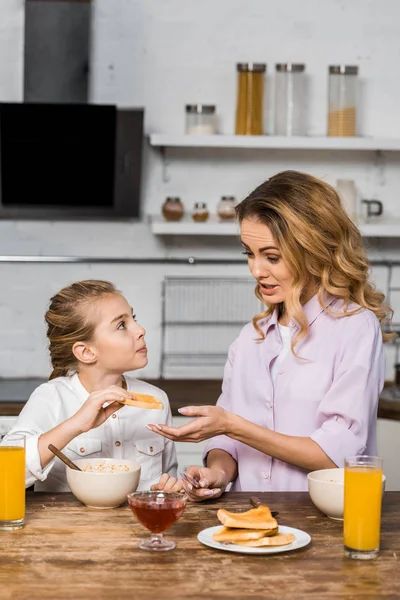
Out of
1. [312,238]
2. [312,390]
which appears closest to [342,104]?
[312,238]

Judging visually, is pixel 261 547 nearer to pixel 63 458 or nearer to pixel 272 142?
pixel 63 458

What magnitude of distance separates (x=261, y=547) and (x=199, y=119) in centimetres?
251

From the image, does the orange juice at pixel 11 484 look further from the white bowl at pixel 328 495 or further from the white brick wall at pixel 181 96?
the white brick wall at pixel 181 96

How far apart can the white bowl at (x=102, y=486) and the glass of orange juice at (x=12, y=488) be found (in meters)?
0.13

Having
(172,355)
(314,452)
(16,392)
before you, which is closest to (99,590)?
(314,452)

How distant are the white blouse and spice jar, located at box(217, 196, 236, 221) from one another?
1558 millimetres

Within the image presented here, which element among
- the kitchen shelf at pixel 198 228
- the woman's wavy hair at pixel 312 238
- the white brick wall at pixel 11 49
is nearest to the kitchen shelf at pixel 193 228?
the kitchen shelf at pixel 198 228

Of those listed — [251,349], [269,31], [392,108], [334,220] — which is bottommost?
[251,349]

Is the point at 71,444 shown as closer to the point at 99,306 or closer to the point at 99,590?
the point at 99,306

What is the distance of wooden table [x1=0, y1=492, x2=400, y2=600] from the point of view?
1.42 meters

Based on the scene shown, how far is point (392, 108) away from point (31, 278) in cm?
171

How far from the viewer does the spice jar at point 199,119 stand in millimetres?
3775

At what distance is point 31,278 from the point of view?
3.98m

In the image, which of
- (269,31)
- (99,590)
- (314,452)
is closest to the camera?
(99,590)
